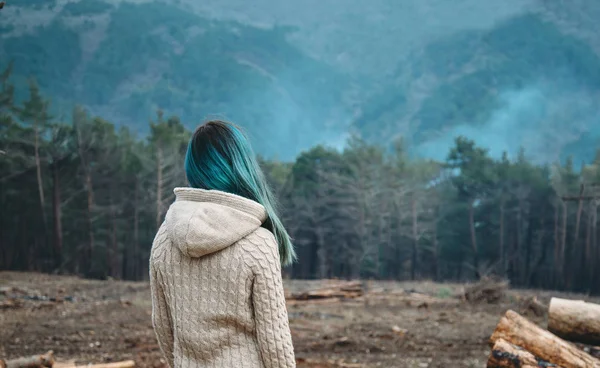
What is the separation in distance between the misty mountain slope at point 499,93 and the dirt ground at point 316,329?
55942 mm

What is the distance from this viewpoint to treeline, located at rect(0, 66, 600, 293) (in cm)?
2714

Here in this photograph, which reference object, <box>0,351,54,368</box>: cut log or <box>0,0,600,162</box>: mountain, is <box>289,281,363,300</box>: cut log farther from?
<box>0,0,600,162</box>: mountain

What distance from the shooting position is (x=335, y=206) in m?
33.5

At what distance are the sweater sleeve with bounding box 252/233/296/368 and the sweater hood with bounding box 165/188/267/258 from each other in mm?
96

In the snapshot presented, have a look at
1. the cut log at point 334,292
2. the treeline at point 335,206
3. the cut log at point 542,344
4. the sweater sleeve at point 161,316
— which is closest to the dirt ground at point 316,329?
the cut log at point 334,292

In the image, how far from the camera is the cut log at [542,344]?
18.2 feet

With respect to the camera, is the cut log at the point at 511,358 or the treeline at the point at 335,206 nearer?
the cut log at the point at 511,358

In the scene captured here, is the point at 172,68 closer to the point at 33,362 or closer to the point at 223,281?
the point at 33,362

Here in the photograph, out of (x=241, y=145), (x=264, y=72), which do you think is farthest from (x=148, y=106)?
(x=241, y=145)

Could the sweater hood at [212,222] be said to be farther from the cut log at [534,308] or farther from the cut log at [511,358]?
the cut log at [534,308]

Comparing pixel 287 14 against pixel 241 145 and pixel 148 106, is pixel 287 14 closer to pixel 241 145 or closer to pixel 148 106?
pixel 148 106

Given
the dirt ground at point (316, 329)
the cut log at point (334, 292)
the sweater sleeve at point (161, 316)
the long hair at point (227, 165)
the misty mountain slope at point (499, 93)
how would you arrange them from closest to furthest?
1. the long hair at point (227, 165)
2. the sweater sleeve at point (161, 316)
3. the dirt ground at point (316, 329)
4. the cut log at point (334, 292)
5. the misty mountain slope at point (499, 93)

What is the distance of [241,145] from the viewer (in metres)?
2.25

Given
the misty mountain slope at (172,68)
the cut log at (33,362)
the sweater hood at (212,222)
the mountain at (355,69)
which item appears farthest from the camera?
the mountain at (355,69)
